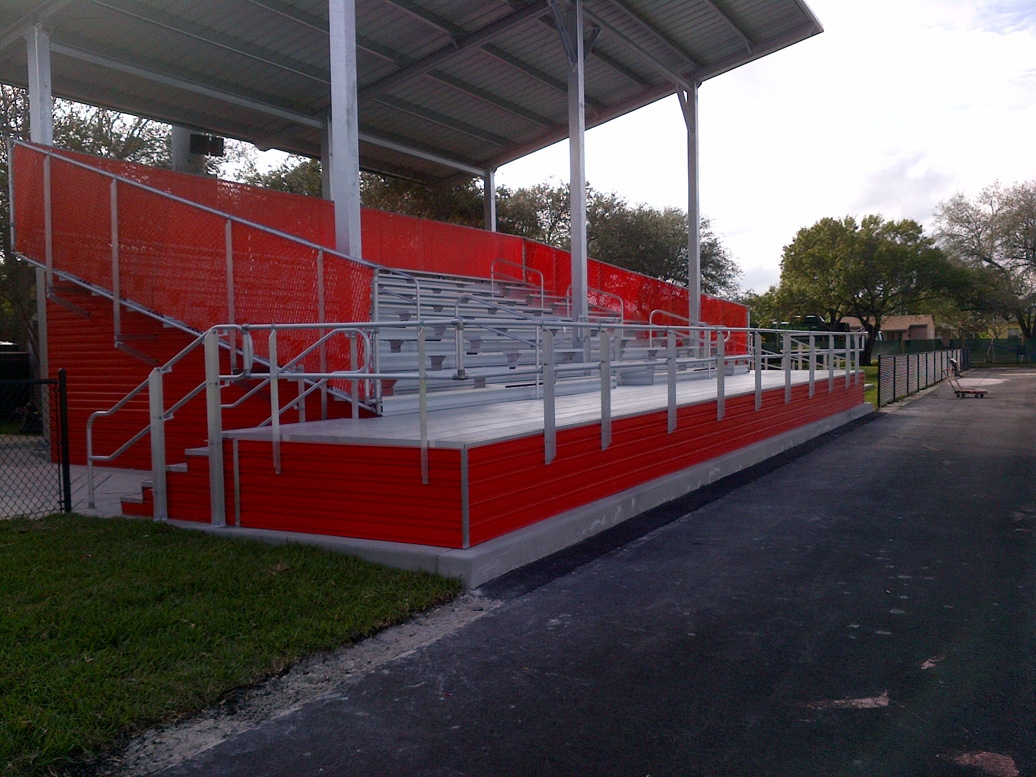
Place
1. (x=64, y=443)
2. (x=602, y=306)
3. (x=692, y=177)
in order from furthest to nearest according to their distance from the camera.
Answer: (x=692, y=177) < (x=602, y=306) < (x=64, y=443)

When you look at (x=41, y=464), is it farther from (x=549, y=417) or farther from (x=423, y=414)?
(x=549, y=417)

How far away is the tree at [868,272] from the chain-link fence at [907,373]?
1809 cm

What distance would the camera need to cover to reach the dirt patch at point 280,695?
3430mm

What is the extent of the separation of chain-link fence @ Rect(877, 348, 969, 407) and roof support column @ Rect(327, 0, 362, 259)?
49.9 ft

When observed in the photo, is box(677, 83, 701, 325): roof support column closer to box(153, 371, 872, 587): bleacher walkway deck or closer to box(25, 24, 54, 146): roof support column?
box(153, 371, 872, 587): bleacher walkway deck

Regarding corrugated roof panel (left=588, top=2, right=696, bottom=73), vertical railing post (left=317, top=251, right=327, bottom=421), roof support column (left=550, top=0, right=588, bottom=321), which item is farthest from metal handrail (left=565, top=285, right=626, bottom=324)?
vertical railing post (left=317, top=251, right=327, bottom=421)

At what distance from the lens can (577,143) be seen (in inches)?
Result: 594

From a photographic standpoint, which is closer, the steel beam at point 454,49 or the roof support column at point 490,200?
the steel beam at point 454,49

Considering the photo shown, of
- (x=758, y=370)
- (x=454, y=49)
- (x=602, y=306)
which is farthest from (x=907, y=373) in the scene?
(x=454, y=49)

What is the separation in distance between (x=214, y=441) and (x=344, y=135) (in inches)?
155

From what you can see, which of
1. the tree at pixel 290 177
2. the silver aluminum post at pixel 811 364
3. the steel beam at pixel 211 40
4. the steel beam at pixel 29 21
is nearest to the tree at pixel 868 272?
the tree at pixel 290 177

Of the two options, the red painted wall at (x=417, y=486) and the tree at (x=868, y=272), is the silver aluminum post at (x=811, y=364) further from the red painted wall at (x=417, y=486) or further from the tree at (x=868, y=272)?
the tree at (x=868, y=272)

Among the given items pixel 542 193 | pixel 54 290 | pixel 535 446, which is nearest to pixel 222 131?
pixel 54 290

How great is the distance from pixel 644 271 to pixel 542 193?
208 inches
